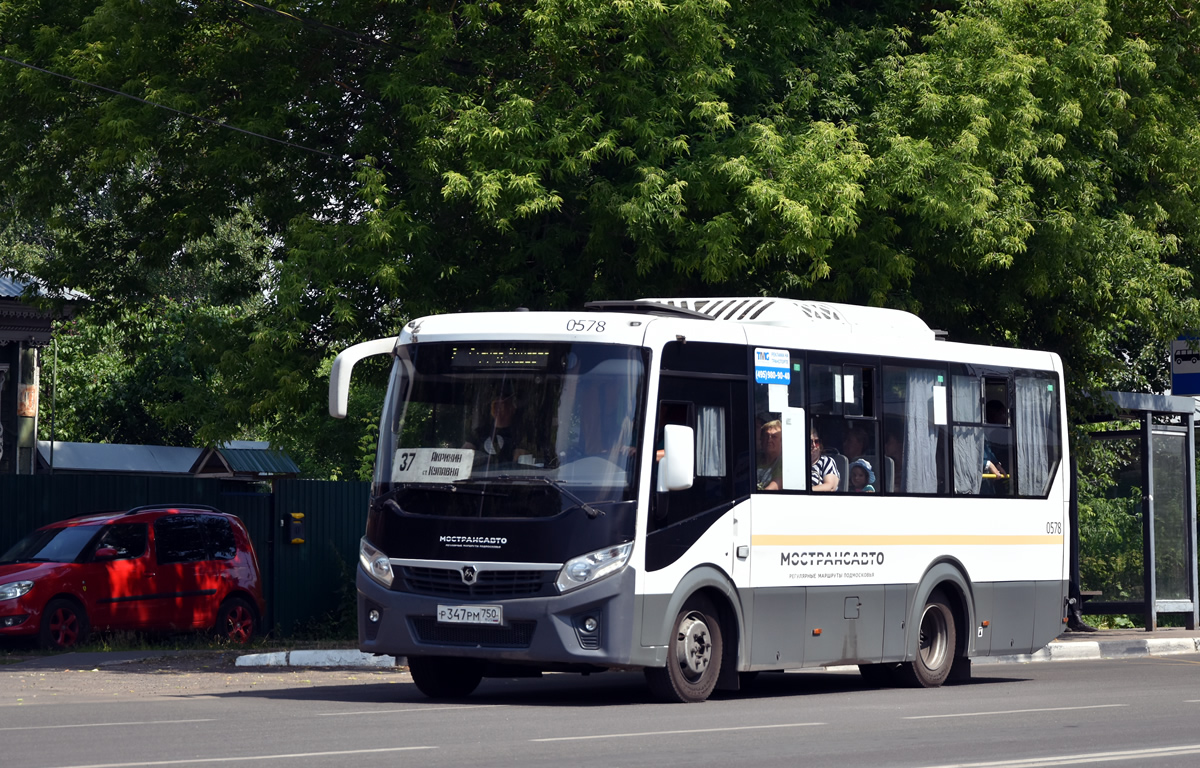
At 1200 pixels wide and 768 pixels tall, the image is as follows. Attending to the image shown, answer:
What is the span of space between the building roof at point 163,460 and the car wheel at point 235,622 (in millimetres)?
16667

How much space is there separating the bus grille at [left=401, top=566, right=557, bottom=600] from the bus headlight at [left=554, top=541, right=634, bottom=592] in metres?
0.09

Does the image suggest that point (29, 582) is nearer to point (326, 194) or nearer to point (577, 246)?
point (326, 194)

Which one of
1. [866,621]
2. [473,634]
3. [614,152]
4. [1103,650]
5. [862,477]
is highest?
[614,152]

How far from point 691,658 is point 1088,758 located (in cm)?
440

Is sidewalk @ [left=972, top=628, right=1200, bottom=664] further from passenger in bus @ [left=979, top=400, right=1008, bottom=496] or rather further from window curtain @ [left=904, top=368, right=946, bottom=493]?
window curtain @ [left=904, top=368, right=946, bottom=493]

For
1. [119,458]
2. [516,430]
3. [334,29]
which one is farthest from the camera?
[119,458]

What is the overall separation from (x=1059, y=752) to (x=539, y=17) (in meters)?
9.50

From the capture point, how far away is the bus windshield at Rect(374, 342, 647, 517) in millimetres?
13336

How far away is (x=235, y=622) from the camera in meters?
23.2

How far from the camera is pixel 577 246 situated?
64.3ft

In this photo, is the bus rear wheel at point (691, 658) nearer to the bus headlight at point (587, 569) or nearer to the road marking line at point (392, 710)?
the bus headlight at point (587, 569)

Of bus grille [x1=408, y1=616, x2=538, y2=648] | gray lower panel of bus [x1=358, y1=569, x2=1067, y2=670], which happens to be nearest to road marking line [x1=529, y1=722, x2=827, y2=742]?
gray lower panel of bus [x1=358, y1=569, x2=1067, y2=670]

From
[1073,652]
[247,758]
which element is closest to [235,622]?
[1073,652]

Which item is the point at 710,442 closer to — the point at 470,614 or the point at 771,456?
the point at 771,456
